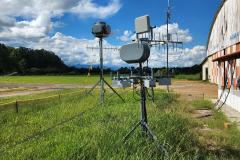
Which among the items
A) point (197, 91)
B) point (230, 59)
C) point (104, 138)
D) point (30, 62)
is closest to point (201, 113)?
point (230, 59)

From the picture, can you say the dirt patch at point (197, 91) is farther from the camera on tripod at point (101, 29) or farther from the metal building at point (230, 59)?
the camera on tripod at point (101, 29)

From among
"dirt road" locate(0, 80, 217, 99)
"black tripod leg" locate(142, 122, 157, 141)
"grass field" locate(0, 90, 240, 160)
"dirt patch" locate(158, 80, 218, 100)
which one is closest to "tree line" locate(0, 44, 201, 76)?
"dirt road" locate(0, 80, 217, 99)

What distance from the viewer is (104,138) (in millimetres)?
7379

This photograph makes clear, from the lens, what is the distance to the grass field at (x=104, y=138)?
21.9 ft

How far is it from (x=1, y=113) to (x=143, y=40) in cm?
651

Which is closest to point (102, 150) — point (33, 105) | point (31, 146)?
point (31, 146)

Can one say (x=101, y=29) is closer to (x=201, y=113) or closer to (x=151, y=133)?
(x=201, y=113)

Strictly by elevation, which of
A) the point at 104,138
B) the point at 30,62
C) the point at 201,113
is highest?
the point at 30,62

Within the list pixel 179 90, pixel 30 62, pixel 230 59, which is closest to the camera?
Result: pixel 230 59

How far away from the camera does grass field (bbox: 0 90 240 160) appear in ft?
21.9

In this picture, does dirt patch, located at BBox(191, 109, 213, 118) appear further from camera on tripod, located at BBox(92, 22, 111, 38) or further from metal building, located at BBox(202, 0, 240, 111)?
camera on tripod, located at BBox(92, 22, 111, 38)

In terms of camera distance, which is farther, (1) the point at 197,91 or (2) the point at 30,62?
(2) the point at 30,62

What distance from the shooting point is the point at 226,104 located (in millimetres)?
17656

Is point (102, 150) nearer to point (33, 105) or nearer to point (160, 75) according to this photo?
point (160, 75)
